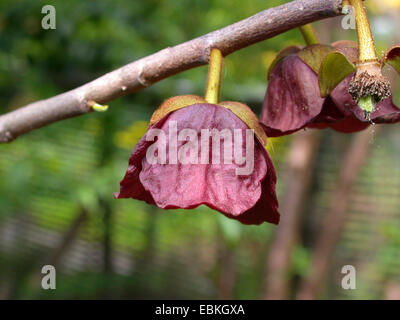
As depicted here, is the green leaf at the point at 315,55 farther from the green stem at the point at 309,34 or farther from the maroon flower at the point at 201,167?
the maroon flower at the point at 201,167

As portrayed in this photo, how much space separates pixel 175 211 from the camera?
2.96 metres

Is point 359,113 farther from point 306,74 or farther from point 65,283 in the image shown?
point 65,283

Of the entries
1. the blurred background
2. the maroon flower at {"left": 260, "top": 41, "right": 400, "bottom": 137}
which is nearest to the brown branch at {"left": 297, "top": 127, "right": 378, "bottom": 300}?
the blurred background

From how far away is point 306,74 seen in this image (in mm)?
693

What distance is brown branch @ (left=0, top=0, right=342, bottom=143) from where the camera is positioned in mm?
597

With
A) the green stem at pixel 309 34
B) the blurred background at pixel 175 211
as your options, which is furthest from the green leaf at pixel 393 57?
the blurred background at pixel 175 211

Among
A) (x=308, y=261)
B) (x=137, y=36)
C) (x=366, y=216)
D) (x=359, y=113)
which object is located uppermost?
(x=137, y=36)

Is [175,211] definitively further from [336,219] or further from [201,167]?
[201,167]

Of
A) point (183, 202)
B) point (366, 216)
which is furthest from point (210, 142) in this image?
point (366, 216)

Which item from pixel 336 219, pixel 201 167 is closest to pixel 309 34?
pixel 201 167

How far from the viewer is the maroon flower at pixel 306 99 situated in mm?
676

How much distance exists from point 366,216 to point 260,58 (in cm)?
132

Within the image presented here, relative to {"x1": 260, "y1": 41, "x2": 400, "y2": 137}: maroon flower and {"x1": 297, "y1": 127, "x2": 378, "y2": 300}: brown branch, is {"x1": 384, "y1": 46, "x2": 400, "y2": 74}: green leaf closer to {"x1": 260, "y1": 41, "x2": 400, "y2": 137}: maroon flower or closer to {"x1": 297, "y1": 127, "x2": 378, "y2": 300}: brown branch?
{"x1": 260, "y1": 41, "x2": 400, "y2": 137}: maroon flower

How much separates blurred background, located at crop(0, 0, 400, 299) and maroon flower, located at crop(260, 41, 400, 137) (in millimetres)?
1240
